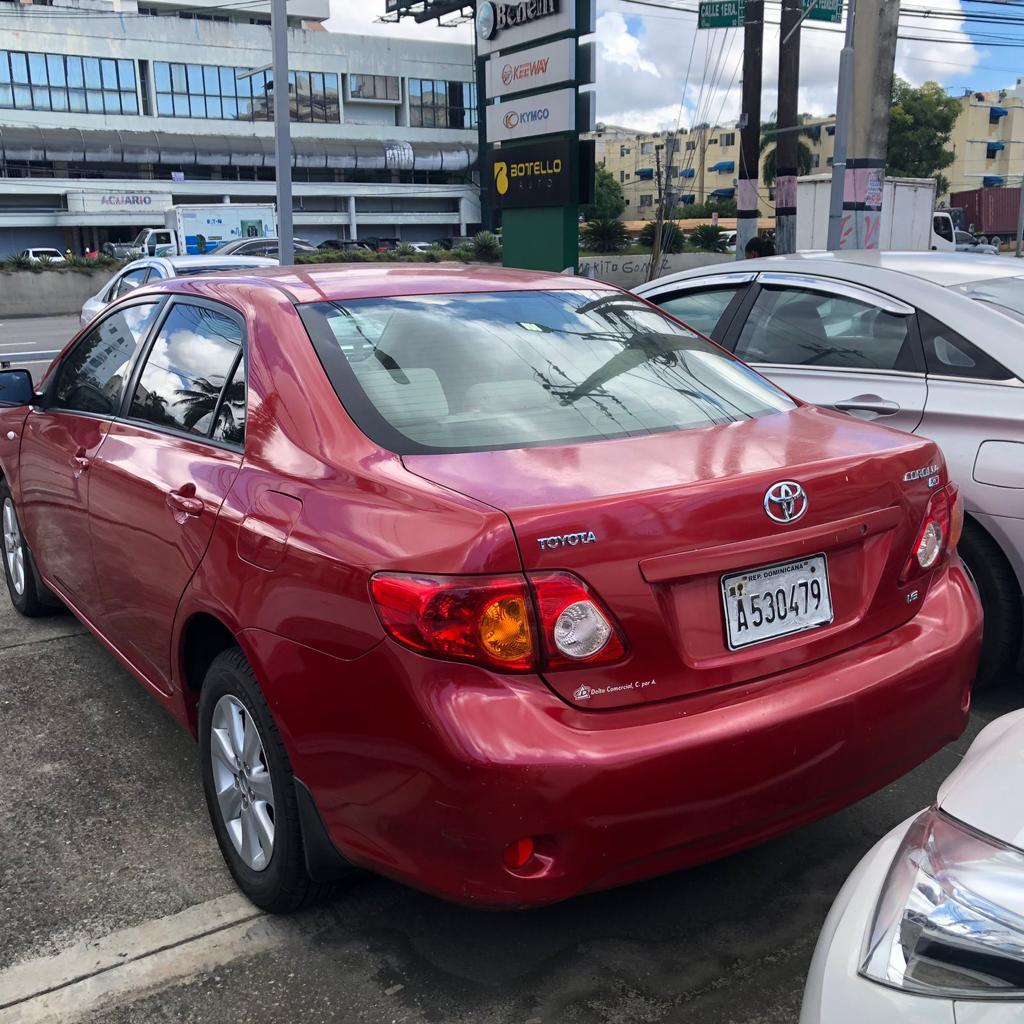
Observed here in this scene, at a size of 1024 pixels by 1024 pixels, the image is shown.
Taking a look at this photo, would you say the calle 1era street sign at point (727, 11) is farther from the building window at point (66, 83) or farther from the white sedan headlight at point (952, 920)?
the building window at point (66, 83)

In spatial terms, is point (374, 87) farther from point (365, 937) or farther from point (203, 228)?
point (365, 937)

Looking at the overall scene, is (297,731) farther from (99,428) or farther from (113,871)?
(99,428)

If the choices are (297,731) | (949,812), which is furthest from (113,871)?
(949,812)

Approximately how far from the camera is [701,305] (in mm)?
5555

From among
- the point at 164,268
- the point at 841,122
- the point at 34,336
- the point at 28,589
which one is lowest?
the point at 34,336

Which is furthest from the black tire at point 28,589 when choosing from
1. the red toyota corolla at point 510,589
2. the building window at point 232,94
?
the building window at point 232,94

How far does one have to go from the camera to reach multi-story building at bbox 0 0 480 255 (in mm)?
60250

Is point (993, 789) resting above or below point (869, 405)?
below

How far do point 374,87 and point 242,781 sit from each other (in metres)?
75.2

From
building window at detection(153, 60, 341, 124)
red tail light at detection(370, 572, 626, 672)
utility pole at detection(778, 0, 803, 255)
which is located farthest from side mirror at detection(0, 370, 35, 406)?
building window at detection(153, 60, 341, 124)

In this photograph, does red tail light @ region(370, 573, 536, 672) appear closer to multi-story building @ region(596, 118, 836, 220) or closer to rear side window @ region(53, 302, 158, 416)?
rear side window @ region(53, 302, 158, 416)

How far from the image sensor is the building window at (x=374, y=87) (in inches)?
2795

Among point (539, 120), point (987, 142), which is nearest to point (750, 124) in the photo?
point (539, 120)

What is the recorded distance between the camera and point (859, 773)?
2580 mm
